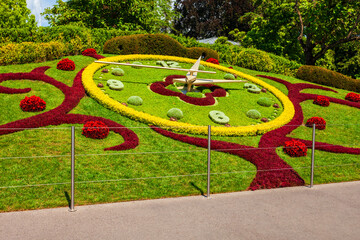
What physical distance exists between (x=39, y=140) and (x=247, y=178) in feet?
25.3

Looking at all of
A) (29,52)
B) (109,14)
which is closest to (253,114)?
(29,52)

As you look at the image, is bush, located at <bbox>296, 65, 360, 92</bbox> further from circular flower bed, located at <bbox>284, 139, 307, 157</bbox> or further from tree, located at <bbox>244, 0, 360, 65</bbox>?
circular flower bed, located at <bbox>284, 139, 307, 157</bbox>

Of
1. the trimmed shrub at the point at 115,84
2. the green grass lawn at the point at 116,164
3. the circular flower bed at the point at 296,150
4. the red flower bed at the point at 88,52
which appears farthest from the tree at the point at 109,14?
the circular flower bed at the point at 296,150

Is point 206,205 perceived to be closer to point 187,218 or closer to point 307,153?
point 187,218

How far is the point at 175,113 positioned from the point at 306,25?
24.6m

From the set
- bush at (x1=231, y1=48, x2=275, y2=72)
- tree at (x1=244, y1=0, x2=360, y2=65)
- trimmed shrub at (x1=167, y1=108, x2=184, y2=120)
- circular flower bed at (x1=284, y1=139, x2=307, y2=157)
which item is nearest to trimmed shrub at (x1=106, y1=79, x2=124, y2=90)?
trimmed shrub at (x1=167, y1=108, x2=184, y2=120)

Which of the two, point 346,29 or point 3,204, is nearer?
point 3,204

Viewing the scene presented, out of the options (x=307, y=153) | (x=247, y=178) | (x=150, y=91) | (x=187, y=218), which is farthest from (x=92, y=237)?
(x=150, y=91)

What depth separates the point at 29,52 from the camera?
2031 cm

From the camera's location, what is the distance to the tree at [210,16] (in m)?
49.2

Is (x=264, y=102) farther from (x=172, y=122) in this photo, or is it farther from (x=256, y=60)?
(x=256, y=60)

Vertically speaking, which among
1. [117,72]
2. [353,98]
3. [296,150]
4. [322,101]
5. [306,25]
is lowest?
[353,98]

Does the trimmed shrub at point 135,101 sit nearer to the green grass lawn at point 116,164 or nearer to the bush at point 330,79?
the green grass lawn at point 116,164

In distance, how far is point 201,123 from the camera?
1481 cm
